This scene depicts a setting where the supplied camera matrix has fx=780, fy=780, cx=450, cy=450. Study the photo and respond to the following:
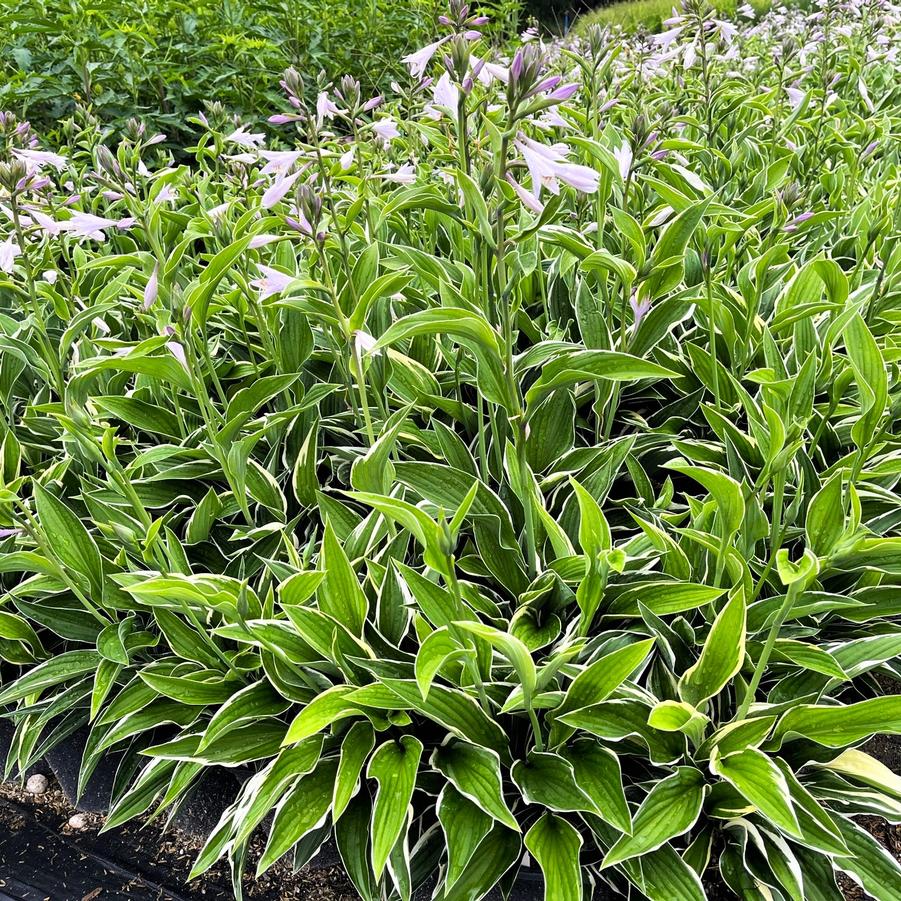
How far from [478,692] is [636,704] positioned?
304 millimetres

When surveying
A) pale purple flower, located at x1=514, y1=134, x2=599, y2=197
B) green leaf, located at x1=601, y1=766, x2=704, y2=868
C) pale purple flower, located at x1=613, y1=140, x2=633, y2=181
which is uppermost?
pale purple flower, located at x1=514, y1=134, x2=599, y2=197

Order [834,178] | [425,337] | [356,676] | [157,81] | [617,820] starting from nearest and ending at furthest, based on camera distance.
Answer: [617,820] < [356,676] < [425,337] < [834,178] < [157,81]

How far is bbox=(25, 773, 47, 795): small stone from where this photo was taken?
81.6 inches

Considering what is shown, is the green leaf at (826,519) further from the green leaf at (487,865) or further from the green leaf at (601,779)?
the green leaf at (487,865)

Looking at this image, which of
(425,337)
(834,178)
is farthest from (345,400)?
(834,178)

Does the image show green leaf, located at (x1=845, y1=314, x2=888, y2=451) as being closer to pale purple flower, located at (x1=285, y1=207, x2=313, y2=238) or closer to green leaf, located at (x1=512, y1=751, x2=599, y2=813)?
green leaf, located at (x1=512, y1=751, x2=599, y2=813)

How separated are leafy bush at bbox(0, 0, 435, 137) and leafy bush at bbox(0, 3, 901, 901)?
3294 millimetres

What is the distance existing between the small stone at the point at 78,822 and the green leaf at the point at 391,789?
3.05 ft

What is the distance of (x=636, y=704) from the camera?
59.1 inches

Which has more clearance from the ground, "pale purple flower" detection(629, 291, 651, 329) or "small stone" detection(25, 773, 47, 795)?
"pale purple flower" detection(629, 291, 651, 329)

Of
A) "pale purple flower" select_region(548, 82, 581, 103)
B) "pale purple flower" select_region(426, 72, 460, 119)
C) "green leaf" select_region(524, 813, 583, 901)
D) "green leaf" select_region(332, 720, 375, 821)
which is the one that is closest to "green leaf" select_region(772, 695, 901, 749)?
"green leaf" select_region(524, 813, 583, 901)

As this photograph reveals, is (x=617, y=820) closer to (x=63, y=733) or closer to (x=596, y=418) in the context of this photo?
(x=596, y=418)

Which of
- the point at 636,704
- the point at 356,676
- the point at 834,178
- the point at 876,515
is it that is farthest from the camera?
the point at 834,178

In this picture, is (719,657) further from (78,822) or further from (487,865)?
(78,822)
